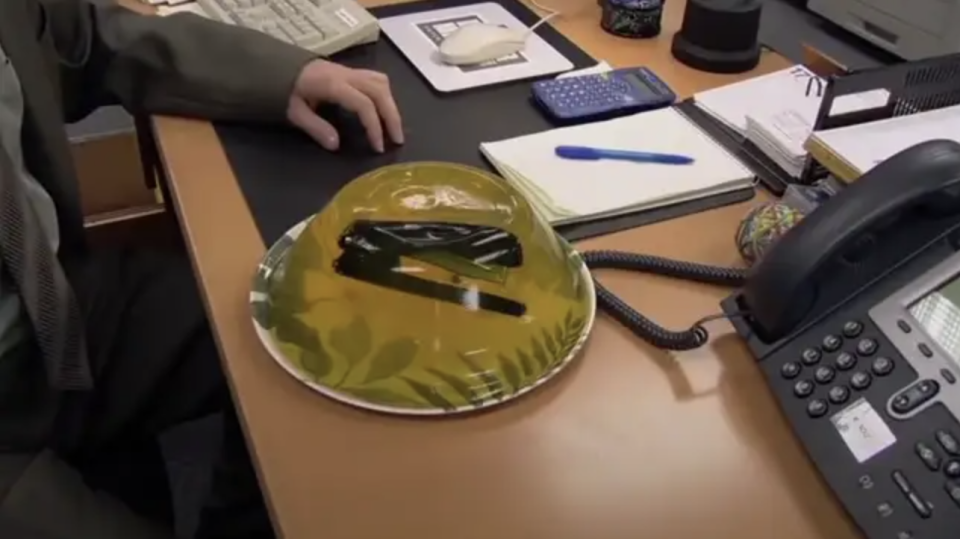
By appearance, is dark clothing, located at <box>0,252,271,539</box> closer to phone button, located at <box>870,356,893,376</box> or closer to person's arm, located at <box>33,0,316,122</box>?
person's arm, located at <box>33,0,316,122</box>

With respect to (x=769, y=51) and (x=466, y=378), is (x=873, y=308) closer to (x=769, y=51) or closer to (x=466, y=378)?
(x=466, y=378)

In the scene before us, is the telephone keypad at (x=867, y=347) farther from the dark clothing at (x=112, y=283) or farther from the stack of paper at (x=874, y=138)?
the dark clothing at (x=112, y=283)

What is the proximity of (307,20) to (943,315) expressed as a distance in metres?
0.82

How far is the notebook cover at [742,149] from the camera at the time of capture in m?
0.96

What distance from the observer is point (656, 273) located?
845mm

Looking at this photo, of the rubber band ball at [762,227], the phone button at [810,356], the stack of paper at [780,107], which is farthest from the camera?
the stack of paper at [780,107]

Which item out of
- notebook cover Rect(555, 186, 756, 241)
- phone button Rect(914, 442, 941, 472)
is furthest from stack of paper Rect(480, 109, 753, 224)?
phone button Rect(914, 442, 941, 472)

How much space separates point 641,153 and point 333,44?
408 mm

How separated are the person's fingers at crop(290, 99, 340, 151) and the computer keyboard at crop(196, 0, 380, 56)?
158 millimetres

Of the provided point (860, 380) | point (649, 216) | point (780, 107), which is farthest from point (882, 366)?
point (780, 107)

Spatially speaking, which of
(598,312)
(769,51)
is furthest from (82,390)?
(769,51)

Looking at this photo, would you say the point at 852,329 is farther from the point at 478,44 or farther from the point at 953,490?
the point at 478,44

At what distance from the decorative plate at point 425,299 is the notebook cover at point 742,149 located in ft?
0.91

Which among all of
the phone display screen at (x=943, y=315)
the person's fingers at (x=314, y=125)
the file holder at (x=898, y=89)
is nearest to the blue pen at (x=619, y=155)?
the file holder at (x=898, y=89)
